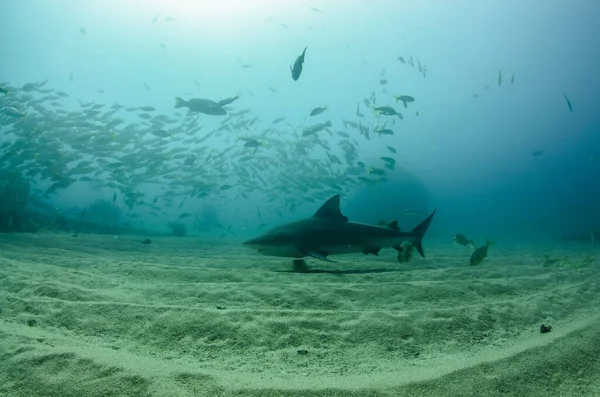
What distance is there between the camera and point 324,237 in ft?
21.9

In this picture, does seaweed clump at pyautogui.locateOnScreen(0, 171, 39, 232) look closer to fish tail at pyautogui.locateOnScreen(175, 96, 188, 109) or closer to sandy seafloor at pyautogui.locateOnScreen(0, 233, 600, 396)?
fish tail at pyautogui.locateOnScreen(175, 96, 188, 109)

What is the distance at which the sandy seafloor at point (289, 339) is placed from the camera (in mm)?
2020

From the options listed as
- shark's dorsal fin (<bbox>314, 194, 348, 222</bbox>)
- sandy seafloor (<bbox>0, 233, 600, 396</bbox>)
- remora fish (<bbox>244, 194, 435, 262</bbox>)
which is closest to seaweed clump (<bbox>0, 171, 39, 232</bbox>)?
sandy seafloor (<bbox>0, 233, 600, 396</bbox>)

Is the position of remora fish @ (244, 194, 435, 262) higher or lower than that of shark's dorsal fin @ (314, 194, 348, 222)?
lower

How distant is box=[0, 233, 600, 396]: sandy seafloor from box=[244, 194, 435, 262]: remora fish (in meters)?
1.95

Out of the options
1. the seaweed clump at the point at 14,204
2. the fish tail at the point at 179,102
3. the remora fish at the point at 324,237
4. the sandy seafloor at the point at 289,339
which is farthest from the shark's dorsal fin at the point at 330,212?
the seaweed clump at the point at 14,204

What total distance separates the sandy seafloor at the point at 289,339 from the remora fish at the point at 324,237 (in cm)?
195

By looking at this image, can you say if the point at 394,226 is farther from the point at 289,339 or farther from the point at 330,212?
the point at 289,339

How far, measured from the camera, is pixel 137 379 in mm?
1993

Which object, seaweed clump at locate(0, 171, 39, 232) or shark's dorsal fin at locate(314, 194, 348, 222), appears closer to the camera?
shark's dorsal fin at locate(314, 194, 348, 222)

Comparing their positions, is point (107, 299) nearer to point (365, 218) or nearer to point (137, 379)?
point (137, 379)

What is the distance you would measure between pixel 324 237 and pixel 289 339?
12.6ft

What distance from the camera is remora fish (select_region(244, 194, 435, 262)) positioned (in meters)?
6.53

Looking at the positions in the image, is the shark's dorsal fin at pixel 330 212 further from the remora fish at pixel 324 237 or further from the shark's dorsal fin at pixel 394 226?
the shark's dorsal fin at pixel 394 226
